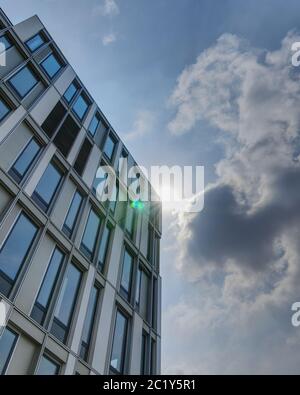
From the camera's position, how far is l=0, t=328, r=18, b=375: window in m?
12.2

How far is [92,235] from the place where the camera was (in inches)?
800

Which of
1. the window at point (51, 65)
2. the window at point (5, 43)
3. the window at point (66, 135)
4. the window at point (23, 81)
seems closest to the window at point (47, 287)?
the window at point (66, 135)

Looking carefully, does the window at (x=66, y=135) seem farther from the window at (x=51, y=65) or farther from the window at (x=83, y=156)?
the window at (x=51, y=65)

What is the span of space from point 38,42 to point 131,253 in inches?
533

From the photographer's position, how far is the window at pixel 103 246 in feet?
65.9

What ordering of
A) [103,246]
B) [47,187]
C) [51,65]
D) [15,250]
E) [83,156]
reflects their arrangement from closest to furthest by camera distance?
1. [15,250]
2. [47,187]
3. [103,246]
4. [83,156]
5. [51,65]

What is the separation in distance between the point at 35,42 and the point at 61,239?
468 inches

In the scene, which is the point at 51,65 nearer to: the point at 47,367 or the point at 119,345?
the point at 119,345

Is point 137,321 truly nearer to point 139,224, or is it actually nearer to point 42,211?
point 139,224

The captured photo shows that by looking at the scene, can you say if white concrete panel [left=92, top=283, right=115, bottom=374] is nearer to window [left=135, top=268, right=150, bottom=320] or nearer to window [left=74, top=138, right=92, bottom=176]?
window [left=135, top=268, right=150, bottom=320]

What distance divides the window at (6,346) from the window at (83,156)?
9857mm

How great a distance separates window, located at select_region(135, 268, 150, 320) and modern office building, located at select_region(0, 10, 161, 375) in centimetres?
8

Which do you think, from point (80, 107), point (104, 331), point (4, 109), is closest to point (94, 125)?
point (80, 107)

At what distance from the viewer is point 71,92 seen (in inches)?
928
